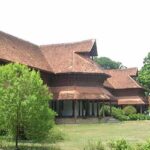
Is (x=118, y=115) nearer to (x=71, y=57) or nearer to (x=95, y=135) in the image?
(x=71, y=57)

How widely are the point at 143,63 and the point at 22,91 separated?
66.7 metres

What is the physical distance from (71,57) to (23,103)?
30314mm

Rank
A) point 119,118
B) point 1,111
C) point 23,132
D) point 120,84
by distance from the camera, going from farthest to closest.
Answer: point 120,84
point 119,118
point 23,132
point 1,111

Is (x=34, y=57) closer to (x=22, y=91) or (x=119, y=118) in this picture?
(x=119, y=118)

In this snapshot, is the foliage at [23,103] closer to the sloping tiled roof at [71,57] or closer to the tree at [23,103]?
the tree at [23,103]

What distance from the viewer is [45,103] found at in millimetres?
20656

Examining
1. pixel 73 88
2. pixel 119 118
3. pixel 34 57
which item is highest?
pixel 34 57

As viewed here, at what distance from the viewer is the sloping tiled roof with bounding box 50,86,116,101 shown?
45.0 m

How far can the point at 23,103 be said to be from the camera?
19.8 metres

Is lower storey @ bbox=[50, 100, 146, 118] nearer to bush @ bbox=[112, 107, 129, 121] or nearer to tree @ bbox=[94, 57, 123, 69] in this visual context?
bush @ bbox=[112, 107, 129, 121]

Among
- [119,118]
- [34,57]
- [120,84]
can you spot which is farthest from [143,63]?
[34,57]

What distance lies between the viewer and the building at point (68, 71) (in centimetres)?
4481

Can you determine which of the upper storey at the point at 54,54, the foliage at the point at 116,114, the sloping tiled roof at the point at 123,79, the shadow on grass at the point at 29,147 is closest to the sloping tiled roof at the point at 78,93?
the upper storey at the point at 54,54

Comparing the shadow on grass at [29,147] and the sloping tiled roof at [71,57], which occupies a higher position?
the sloping tiled roof at [71,57]
